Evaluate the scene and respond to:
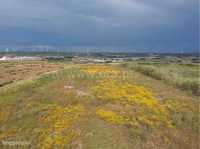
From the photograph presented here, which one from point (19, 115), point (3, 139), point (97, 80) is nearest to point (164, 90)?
point (97, 80)

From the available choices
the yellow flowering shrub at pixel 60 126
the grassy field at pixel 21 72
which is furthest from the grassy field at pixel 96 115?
the grassy field at pixel 21 72

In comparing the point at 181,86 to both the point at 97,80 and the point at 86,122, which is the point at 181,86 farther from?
the point at 86,122

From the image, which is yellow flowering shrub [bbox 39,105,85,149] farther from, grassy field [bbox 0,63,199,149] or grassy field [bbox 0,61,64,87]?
grassy field [bbox 0,61,64,87]

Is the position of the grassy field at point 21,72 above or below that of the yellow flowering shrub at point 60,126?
above

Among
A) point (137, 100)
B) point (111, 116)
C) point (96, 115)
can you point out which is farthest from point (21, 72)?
point (111, 116)

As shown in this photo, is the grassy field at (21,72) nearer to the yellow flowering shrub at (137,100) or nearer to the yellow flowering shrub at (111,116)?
the yellow flowering shrub at (137,100)

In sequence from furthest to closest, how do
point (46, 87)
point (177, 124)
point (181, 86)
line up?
point (181, 86), point (46, 87), point (177, 124)

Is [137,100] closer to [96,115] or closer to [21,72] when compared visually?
[96,115]
